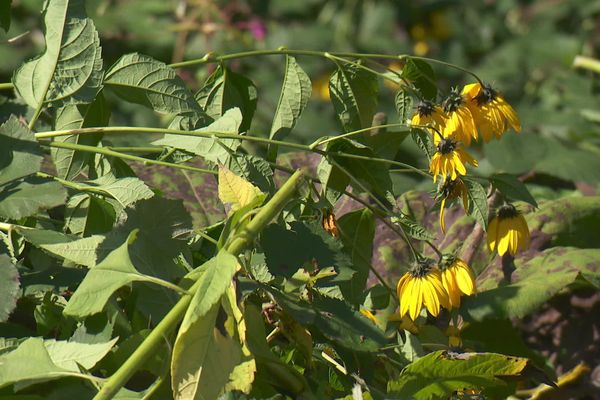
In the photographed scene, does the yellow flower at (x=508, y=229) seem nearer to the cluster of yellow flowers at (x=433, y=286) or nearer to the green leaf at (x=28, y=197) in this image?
the cluster of yellow flowers at (x=433, y=286)

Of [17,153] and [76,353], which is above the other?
[17,153]

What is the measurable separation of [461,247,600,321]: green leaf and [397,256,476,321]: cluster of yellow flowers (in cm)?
16

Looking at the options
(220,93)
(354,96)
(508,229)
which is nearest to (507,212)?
(508,229)

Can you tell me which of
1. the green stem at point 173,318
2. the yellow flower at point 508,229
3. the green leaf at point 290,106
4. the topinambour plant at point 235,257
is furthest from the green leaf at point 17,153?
the yellow flower at point 508,229

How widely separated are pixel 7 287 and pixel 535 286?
2.47ft

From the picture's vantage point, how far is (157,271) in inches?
39.7

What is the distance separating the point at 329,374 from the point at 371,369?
0.18 ft

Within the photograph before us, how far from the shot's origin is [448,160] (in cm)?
126

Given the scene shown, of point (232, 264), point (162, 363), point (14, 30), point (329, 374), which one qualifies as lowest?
point (14, 30)

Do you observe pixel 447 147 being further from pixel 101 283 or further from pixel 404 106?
pixel 101 283

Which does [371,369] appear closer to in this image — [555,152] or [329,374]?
[329,374]

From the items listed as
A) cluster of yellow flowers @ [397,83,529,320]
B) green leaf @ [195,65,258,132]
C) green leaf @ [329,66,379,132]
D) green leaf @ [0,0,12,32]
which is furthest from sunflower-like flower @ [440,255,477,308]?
green leaf @ [0,0,12,32]

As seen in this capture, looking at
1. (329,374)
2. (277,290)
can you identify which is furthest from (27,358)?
(329,374)

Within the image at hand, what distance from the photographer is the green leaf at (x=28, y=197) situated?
1056mm
